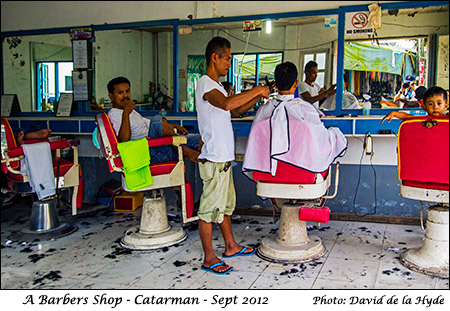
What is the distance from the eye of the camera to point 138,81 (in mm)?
4535

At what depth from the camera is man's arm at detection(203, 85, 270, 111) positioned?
7.86 feet

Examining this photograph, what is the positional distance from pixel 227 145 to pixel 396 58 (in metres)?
1.91

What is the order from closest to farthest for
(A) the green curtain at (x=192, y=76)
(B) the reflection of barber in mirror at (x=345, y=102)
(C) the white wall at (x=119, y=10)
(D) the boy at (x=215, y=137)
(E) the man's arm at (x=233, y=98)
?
(E) the man's arm at (x=233, y=98)
(D) the boy at (x=215, y=137)
(B) the reflection of barber in mirror at (x=345, y=102)
(C) the white wall at (x=119, y=10)
(A) the green curtain at (x=192, y=76)

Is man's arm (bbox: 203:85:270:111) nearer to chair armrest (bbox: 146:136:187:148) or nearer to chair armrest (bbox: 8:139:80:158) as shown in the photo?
chair armrest (bbox: 146:136:187:148)

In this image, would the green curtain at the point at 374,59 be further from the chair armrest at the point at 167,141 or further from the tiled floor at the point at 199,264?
the chair armrest at the point at 167,141

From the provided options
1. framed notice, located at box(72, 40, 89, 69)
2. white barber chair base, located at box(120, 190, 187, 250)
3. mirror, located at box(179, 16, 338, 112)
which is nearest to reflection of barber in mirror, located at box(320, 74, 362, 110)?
mirror, located at box(179, 16, 338, 112)

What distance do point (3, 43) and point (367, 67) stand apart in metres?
3.94

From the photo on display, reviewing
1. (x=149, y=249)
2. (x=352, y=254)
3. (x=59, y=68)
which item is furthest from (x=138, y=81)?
(x=352, y=254)

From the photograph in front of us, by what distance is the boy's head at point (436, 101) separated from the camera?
221 centimetres

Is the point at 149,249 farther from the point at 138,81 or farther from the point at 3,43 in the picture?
the point at 3,43

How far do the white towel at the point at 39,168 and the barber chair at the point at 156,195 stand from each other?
571 mm

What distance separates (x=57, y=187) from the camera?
3.41 m

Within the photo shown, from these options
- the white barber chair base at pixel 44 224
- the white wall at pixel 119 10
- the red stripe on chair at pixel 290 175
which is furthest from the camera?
the white wall at pixel 119 10

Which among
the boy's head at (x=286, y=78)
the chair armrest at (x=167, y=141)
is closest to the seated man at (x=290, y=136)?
the boy's head at (x=286, y=78)
